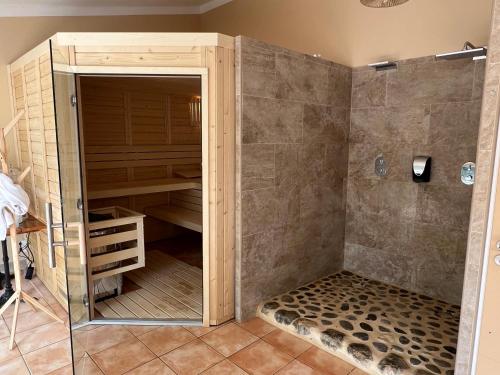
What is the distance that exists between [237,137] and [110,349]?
6.38 feet

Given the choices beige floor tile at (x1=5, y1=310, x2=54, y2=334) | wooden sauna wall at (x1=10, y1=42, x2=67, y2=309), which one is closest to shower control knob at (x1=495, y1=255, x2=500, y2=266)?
wooden sauna wall at (x1=10, y1=42, x2=67, y2=309)

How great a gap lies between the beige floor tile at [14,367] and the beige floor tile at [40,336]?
105 mm

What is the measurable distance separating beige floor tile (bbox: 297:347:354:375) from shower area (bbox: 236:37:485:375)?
7cm

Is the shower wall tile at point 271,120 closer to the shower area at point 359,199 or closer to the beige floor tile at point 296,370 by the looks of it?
the shower area at point 359,199

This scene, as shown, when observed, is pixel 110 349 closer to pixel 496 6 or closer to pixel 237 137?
pixel 237 137

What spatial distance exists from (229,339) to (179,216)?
2.14 meters

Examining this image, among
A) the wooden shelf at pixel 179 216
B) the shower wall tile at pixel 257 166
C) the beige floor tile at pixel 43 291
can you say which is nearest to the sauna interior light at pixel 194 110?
the wooden shelf at pixel 179 216

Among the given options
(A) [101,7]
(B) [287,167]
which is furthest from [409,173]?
(A) [101,7]

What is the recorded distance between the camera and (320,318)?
303cm

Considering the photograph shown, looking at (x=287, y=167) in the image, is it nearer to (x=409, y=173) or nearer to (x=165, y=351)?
(x=409, y=173)

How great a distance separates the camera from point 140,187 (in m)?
4.46

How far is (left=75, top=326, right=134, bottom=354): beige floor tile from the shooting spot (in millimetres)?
2729

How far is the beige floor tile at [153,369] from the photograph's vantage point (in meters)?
2.46

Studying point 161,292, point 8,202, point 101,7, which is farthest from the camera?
point 101,7
